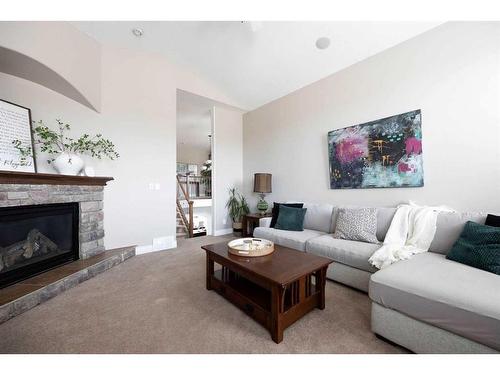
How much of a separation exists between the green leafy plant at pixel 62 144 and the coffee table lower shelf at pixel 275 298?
2.48 m

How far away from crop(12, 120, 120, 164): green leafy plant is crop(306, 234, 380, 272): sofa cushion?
10.1ft

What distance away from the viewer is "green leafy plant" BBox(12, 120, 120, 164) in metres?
2.39

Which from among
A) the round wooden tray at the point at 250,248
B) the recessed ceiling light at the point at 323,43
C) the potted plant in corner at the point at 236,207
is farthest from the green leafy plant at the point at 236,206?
the recessed ceiling light at the point at 323,43

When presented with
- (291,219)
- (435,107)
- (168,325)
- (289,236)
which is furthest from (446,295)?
(435,107)

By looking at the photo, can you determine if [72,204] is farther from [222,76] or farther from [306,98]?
[306,98]

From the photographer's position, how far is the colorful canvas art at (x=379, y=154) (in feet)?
8.05

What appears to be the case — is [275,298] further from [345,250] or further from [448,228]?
[448,228]

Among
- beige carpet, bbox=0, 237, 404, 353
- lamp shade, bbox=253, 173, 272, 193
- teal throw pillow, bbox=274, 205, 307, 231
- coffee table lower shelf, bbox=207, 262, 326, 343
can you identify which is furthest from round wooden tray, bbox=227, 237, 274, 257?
lamp shade, bbox=253, 173, 272, 193

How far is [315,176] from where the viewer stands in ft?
11.5

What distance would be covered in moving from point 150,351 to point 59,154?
2.74 meters

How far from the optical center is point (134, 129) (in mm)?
3291

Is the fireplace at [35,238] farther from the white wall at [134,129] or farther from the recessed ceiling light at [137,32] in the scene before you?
the recessed ceiling light at [137,32]

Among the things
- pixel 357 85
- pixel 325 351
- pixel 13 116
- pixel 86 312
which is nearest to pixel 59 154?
pixel 13 116

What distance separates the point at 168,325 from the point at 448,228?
8.37 ft
